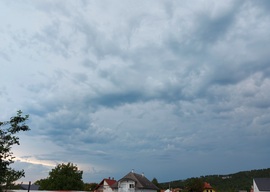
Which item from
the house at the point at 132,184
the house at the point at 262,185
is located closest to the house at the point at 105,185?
the house at the point at 132,184

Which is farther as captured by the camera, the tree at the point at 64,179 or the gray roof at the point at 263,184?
the gray roof at the point at 263,184

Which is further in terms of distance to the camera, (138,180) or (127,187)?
(138,180)

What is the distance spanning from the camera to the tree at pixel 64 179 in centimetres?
7169

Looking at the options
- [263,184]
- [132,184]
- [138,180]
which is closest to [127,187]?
[132,184]

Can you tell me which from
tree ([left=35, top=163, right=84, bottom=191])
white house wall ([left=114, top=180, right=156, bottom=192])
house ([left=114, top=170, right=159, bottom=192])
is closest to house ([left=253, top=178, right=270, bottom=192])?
house ([left=114, top=170, right=159, bottom=192])

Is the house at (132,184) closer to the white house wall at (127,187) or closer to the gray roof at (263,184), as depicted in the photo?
the white house wall at (127,187)

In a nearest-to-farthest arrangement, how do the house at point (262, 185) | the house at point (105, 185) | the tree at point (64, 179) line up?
1. the tree at point (64, 179)
2. the house at point (262, 185)
3. the house at point (105, 185)

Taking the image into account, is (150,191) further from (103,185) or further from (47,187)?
(47,187)

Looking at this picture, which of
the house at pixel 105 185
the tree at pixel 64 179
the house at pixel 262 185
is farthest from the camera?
the house at pixel 105 185

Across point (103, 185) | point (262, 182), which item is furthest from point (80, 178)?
point (262, 182)

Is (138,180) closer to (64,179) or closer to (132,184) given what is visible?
(132,184)

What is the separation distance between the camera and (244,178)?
159875 millimetres

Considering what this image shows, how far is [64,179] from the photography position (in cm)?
7225

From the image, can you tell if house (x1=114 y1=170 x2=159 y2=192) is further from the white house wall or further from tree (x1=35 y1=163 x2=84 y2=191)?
tree (x1=35 y1=163 x2=84 y2=191)
